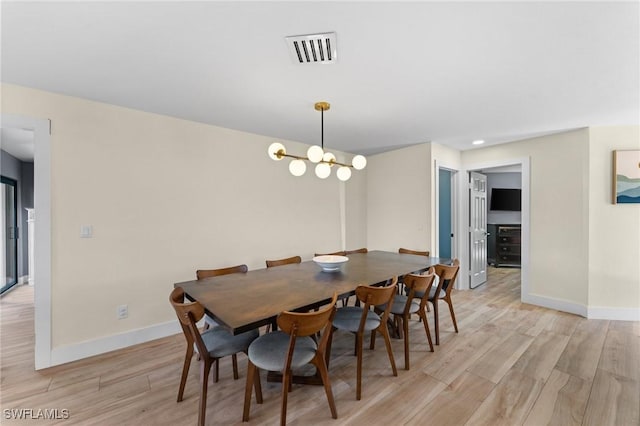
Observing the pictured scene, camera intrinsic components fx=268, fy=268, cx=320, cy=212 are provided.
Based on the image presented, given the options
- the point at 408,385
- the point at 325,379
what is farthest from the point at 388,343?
the point at 325,379

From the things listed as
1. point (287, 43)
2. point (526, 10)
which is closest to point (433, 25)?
point (526, 10)

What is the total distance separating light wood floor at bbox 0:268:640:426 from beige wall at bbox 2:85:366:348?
0.52 metres

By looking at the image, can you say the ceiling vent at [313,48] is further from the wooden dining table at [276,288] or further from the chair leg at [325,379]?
the chair leg at [325,379]

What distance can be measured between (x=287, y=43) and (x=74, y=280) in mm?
2759

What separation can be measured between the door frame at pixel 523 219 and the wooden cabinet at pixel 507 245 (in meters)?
2.39

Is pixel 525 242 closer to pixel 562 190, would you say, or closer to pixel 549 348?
pixel 562 190

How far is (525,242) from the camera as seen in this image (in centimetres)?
390

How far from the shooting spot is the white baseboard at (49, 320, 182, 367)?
93.3 inches

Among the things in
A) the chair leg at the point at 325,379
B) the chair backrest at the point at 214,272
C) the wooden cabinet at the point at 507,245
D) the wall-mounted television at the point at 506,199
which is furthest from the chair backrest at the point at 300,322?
the wall-mounted television at the point at 506,199

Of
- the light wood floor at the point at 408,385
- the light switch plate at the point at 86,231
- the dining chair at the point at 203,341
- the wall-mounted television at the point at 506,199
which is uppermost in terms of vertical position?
the wall-mounted television at the point at 506,199

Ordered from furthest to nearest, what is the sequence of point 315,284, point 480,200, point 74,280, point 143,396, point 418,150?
point 480,200
point 418,150
point 74,280
point 315,284
point 143,396

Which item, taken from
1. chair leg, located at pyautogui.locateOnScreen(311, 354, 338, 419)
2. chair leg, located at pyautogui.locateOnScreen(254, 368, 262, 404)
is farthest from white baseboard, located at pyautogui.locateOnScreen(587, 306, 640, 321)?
chair leg, located at pyautogui.locateOnScreen(254, 368, 262, 404)

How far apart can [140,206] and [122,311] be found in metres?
1.06

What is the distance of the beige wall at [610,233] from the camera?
3.22 meters
